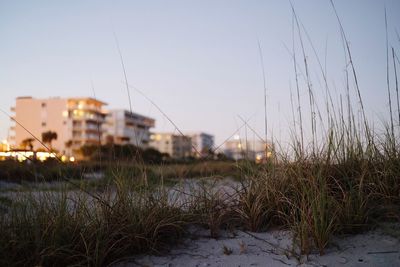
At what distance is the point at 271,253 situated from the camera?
1.94 m

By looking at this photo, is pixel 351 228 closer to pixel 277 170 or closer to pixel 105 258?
pixel 277 170

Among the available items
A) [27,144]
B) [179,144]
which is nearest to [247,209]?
[179,144]

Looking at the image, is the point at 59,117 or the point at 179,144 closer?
the point at 179,144

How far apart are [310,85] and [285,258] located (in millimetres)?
1506

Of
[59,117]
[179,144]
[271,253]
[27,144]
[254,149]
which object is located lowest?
[271,253]

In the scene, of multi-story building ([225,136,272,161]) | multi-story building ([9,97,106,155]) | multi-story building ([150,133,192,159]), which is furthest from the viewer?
multi-story building ([9,97,106,155])

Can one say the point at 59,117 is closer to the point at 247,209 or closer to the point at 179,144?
the point at 179,144

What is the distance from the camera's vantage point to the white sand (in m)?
1.77

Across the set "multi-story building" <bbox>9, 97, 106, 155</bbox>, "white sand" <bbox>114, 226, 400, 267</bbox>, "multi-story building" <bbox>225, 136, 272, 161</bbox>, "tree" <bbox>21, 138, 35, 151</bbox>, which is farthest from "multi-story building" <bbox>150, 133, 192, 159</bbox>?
"multi-story building" <bbox>9, 97, 106, 155</bbox>

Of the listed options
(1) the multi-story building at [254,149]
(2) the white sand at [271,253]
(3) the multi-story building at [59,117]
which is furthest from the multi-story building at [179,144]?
(3) the multi-story building at [59,117]

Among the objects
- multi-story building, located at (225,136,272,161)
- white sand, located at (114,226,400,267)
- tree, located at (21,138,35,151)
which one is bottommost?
white sand, located at (114,226,400,267)

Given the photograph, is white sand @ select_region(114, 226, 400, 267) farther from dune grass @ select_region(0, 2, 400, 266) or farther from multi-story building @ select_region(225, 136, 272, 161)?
multi-story building @ select_region(225, 136, 272, 161)

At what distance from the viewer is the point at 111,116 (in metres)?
64.7

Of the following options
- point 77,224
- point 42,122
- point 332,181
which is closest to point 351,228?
point 332,181
